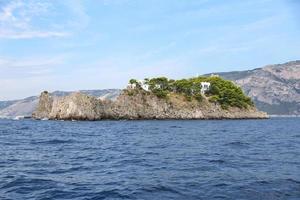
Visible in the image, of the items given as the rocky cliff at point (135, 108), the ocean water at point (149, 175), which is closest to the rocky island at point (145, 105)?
the rocky cliff at point (135, 108)

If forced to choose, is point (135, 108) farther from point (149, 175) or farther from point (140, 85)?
point (149, 175)

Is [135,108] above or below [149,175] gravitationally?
above

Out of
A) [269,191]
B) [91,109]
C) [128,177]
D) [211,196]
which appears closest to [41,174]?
[128,177]

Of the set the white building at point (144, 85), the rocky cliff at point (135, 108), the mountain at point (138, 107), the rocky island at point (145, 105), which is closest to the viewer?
the rocky cliff at point (135, 108)

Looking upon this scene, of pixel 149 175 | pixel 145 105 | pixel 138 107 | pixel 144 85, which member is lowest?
pixel 149 175

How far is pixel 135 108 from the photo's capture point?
17600 cm

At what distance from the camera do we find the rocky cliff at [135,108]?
527 ft

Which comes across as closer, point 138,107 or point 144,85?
point 138,107

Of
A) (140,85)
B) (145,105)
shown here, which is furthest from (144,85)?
(145,105)

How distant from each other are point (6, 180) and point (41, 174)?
275 cm

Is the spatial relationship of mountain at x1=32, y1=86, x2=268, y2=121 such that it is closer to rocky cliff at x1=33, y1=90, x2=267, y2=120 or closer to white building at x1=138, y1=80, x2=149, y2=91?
rocky cliff at x1=33, y1=90, x2=267, y2=120

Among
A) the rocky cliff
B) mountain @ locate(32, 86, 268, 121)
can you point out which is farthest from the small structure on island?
the rocky cliff

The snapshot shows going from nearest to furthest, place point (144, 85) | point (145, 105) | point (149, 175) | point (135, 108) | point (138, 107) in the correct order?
point (149, 175) < point (135, 108) < point (138, 107) < point (145, 105) < point (144, 85)

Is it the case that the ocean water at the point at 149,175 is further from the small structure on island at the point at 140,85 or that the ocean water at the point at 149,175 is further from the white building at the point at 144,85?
the white building at the point at 144,85
